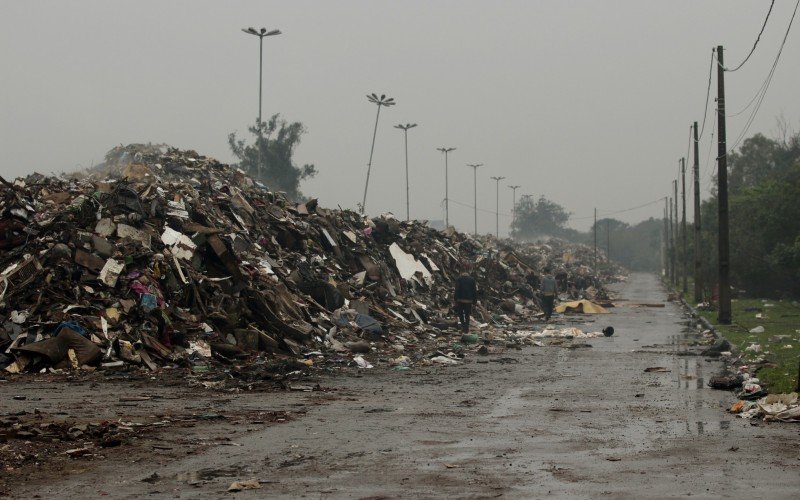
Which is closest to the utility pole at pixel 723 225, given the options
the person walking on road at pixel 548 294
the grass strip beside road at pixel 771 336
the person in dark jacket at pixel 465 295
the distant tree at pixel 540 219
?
the grass strip beside road at pixel 771 336

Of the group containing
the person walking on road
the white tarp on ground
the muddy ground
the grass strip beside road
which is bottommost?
the muddy ground

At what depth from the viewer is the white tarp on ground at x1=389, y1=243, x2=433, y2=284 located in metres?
29.2

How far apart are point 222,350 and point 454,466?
29.2ft

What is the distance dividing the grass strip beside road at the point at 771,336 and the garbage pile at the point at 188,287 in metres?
5.85

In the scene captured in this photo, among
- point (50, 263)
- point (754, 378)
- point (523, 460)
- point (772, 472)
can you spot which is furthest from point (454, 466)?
point (50, 263)

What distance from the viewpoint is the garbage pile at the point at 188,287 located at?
15055 millimetres

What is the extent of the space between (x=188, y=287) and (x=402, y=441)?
30.6 ft

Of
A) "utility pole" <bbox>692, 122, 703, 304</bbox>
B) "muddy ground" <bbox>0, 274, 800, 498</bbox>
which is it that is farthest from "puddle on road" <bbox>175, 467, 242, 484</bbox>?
"utility pole" <bbox>692, 122, 703, 304</bbox>

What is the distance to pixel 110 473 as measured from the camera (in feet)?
23.8

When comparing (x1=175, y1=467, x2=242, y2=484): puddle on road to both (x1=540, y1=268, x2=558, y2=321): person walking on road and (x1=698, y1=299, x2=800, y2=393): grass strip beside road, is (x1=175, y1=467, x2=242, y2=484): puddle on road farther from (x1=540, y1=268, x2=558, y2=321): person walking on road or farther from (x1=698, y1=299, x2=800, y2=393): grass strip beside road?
(x1=540, y1=268, x2=558, y2=321): person walking on road

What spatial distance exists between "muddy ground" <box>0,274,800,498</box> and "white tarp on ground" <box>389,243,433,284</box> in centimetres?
1443

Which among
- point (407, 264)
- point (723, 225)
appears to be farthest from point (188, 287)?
point (723, 225)

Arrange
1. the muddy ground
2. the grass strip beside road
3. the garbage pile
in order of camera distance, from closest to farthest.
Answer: the muddy ground, the grass strip beside road, the garbage pile

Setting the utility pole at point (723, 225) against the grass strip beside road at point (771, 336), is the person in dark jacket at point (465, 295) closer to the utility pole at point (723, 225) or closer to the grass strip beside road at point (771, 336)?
the grass strip beside road at point (771, 336)
